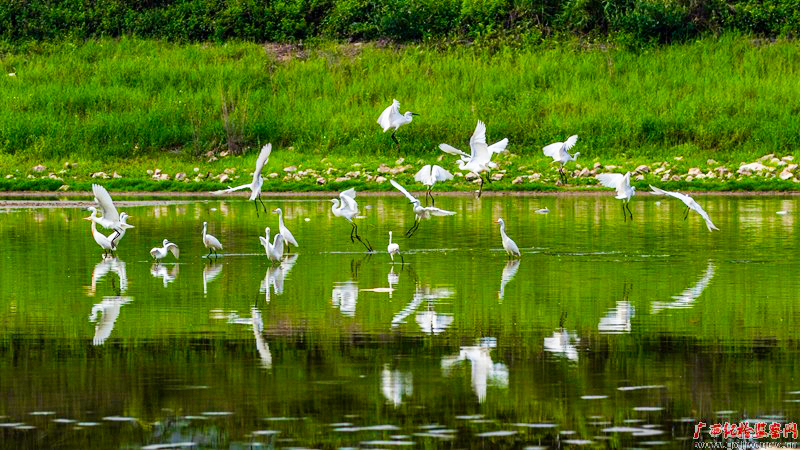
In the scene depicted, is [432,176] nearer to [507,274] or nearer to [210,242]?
[210,242]

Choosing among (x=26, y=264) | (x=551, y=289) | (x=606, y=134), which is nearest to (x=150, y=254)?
(x=26, y=264)

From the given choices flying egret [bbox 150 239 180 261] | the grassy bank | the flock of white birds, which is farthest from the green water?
the grassy bank

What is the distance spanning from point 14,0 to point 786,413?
3733cm


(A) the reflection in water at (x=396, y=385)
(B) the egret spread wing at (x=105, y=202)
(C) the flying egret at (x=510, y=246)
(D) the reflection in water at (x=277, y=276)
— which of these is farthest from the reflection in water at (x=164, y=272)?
(A) the reflection in water at (x=396, y=385)

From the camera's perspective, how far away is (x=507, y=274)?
51.7 feet

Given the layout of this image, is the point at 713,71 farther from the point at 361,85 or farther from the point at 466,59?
the point at 361,85

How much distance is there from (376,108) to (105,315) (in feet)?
77.2

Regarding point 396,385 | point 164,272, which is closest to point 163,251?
point 164,272

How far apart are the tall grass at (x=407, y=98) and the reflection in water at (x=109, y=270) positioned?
52.8ft

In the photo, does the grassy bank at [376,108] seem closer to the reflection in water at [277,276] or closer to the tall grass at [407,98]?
the tall grass at [407,98]

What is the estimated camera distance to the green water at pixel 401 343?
8008 millimetres

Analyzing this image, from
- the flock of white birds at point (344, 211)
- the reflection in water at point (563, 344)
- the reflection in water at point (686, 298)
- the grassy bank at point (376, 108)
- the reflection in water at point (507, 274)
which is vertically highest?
the grassy bank at point (376, 108)

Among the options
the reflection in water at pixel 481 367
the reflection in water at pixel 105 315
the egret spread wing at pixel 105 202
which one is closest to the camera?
the reflection in water at pixel 481 367

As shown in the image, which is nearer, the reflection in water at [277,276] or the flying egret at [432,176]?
the reflection in water at [277,276]
